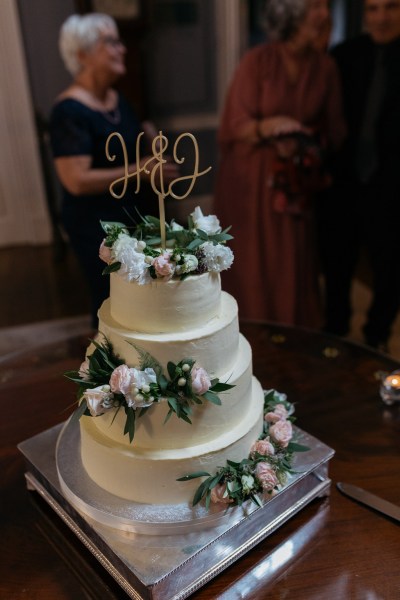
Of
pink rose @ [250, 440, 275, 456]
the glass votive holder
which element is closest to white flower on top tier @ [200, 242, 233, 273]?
pink rose @ [250, 440, 275, 456]

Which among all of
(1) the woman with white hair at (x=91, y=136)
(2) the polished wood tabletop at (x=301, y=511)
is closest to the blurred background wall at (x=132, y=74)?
(1) the woman with white hair at (x=91, y=136)

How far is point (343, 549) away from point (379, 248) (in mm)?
1648

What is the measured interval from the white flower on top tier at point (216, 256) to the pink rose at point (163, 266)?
8 centimetres

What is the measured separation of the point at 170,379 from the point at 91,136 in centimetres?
127

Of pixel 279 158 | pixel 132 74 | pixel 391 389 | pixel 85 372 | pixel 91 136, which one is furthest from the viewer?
pixel 132 74

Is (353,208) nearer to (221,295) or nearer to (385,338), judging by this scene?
(385,338)

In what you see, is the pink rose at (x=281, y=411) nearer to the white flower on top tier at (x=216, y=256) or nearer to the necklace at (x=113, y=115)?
the white flower on top tier at (x=216, y=256)

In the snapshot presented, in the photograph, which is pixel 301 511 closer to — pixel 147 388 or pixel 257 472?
pixel 257 472

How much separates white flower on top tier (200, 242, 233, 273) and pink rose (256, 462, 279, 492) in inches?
15.9

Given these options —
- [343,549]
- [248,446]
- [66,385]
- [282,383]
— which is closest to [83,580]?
[248,446]

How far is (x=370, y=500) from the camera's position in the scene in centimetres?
120

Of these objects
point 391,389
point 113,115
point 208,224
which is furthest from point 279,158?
point 208,224

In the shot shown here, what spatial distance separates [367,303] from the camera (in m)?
3.20

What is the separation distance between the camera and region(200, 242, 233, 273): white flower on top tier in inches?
40.2
